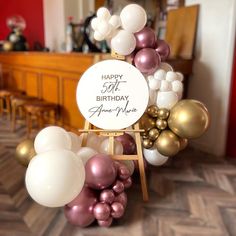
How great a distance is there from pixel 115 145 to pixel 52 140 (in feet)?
1.31

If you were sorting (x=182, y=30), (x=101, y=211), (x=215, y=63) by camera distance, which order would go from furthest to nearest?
1. (x=182, y=30)
2. (x=215, y=63)
3. (x=101, y=211)

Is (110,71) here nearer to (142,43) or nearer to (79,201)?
(142,43)

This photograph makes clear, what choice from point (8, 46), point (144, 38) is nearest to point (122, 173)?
point (144, 38)

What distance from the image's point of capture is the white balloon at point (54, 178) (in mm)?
1297

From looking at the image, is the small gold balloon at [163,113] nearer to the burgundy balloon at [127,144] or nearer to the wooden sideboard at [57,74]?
the burgundy balloon at [127,144]

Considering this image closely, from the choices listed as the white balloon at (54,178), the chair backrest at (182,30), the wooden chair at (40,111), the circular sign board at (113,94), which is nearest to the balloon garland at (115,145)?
the white balloon at (54,178)

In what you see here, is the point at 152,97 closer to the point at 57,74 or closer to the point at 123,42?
the point at 123,42

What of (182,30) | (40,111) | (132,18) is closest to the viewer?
(132,18)

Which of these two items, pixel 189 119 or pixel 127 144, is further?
pixel 127 144

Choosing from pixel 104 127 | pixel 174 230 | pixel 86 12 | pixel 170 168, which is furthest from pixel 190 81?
pixel 86 12

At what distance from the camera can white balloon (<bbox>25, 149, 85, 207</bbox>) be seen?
1.30m

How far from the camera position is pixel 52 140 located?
1.57m

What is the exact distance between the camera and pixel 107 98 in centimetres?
167

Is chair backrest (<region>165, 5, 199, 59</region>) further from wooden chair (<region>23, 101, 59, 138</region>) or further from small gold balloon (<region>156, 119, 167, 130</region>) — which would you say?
wooden chair (<region>23, 101, 59, 138</region>)
